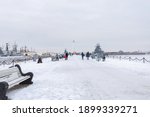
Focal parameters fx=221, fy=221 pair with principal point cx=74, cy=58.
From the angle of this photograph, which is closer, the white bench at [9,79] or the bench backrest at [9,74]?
the white bench at [9,79]

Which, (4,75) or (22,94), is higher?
(4,75)

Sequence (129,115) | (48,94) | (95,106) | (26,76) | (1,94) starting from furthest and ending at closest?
(26,76)
(48,94)
(1,94)
(95,106)
(129,115)

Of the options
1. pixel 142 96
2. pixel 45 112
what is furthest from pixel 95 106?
pixel 142 96

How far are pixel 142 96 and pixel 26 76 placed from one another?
6.04 meters

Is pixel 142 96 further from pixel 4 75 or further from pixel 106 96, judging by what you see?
pixel 4 75

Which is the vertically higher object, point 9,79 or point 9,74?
point 9,74

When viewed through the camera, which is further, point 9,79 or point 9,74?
point 9,74

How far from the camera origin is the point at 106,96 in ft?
25.9

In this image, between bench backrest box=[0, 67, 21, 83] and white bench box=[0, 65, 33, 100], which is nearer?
white bench box=[0, 65, 33, 100]

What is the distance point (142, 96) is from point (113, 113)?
8.94ft

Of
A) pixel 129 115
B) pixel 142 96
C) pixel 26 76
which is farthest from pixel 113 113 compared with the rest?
pixel 26 76

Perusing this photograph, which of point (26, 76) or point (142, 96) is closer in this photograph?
point (142, 96)

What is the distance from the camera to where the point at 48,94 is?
848cm

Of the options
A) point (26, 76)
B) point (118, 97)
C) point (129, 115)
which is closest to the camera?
point (129, 115)
